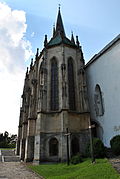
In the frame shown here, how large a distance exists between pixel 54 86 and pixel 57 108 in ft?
10.3

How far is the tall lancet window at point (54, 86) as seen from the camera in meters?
21.7

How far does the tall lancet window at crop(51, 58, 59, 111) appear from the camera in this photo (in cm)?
2169

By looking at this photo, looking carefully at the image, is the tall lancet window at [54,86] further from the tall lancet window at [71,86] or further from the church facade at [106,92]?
the church facade at [106,92]

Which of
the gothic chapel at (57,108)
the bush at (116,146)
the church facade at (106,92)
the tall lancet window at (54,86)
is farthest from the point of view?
the tall lancet window at (54,86)

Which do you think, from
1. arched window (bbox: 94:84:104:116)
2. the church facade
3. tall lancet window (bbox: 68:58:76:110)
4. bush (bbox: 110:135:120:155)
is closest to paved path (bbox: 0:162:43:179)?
bush (bbox: 110:135:120:155)

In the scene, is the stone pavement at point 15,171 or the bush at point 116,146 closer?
the stone pavement at point 15,171

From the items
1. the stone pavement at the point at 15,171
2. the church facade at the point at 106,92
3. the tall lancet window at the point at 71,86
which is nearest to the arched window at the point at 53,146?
the stone pavement at the point at 15,171

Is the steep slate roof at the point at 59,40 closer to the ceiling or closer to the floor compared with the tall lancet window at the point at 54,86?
closer to the ceiling

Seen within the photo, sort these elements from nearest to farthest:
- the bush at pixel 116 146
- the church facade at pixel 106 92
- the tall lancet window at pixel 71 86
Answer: the bush at pixel 116 146
the church facade at pixel 106 92
the tall lancet window at pixel 71 86

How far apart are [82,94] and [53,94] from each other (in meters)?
3.79

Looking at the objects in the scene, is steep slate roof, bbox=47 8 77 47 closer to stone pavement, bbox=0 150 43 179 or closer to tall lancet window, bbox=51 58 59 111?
tall lancet window, bbox=51 58 59 111

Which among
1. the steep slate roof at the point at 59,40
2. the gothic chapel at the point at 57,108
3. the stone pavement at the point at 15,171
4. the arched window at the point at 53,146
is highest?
the steep slate roof at the point at 59,40

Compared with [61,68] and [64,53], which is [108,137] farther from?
[64,53]

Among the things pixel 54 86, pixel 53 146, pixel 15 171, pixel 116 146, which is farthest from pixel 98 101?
pixel 15 171
